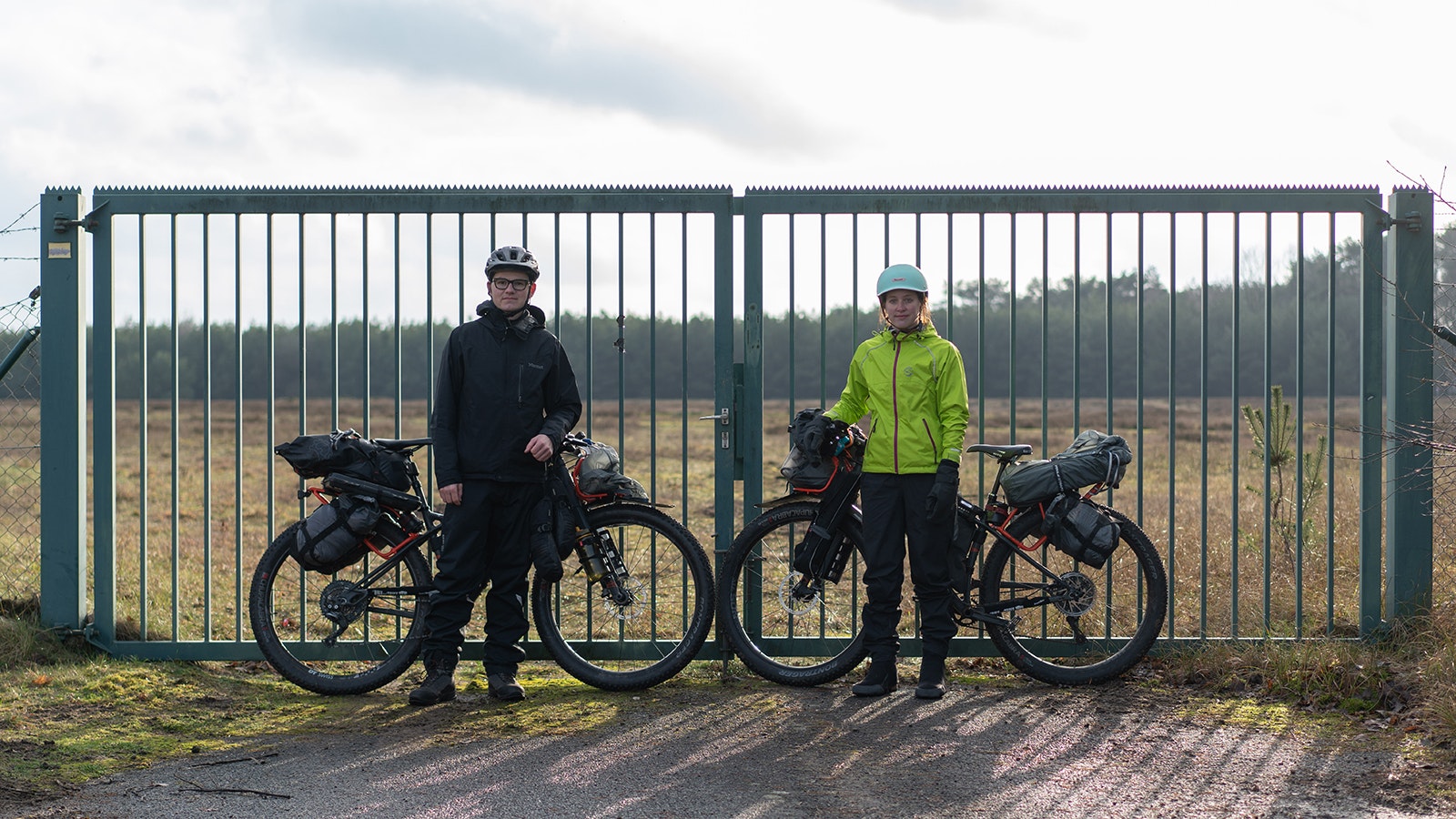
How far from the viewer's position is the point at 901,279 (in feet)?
17.5

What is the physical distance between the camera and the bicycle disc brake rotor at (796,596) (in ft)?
18.3

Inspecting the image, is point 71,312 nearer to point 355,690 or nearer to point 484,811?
point 355,690

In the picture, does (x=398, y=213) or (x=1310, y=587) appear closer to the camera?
(x=398, y=213)

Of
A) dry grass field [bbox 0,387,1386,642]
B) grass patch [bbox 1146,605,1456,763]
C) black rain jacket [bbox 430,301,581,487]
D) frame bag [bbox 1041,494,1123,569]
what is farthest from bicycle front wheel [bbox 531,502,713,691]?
grass patch [bbox 1146,605,1456,763]

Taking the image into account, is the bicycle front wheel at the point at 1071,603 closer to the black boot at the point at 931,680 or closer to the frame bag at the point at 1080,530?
the frame bag at the point at 1080,530

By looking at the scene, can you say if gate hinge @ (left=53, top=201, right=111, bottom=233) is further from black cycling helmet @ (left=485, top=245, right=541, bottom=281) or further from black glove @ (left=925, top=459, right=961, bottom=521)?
black glove @ (left=925, top=459, right=961, bottom=521)

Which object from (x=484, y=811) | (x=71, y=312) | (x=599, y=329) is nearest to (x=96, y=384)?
(x=71, y=312)

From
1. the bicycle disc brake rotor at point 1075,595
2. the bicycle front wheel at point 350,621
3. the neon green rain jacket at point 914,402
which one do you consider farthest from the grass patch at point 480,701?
the neon green rain jacket at point 914,402

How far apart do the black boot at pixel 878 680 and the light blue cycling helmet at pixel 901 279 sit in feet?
5.39

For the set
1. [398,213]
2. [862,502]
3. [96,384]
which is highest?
[398,213]

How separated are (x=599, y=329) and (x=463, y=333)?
60.9 feet

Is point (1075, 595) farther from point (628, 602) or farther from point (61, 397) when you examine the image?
point (61, 397)

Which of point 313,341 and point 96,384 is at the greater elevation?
point 313,341

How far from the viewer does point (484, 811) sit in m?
3.94
